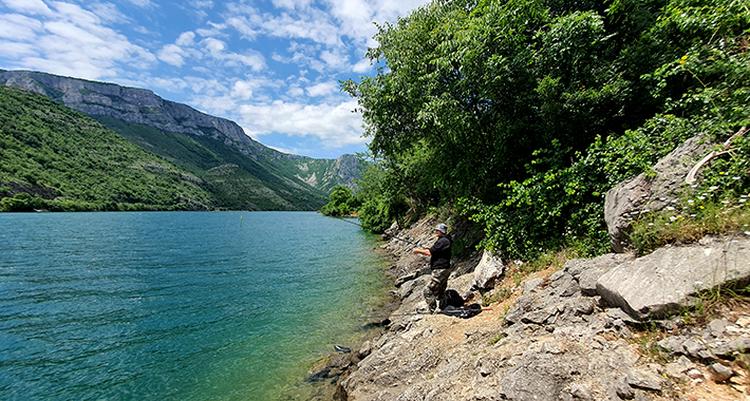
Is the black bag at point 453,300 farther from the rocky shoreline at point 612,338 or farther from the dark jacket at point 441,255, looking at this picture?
the rocky shoreline at point 612,338

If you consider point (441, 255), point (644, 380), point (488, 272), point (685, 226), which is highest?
point (685, 226)

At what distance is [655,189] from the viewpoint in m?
7.17

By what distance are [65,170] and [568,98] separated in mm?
197386

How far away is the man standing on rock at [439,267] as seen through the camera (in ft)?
36.7

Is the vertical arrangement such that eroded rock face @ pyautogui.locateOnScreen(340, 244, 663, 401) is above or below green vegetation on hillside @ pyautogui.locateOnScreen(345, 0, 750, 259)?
below

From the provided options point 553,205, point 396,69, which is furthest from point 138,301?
point 553,205

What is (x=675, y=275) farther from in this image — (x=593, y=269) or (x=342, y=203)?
(x=342, y=203)

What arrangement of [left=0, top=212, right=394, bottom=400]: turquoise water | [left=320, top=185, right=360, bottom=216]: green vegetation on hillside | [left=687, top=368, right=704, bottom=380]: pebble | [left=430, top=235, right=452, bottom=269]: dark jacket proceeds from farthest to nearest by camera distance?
[left=320, top=185, right=360, bottom=216]: green vegetation on hillside
[left=430, top=235, right=452, bottom=269]: dark jacket
[left=0, top=212, right=394, bottom=400]: turquoise water
[left=687, top=368, right=704, bottom=380]: pebble

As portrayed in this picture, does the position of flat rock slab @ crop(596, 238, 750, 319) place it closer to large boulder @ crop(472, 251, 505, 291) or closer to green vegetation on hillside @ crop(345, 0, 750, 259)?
green vegetation on hillside @ crop(345, 0, 750, 259)

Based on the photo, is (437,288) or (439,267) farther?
(437,288)

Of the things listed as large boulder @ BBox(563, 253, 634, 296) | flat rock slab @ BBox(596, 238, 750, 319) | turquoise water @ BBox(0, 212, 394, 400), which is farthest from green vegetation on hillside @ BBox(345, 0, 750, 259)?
turquoise water @ BBox(0, 212, 394, 400)

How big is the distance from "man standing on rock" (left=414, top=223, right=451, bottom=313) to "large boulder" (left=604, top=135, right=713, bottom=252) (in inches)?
189

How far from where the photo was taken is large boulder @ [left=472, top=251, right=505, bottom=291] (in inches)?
473

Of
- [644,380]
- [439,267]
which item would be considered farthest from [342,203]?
[644,380]
